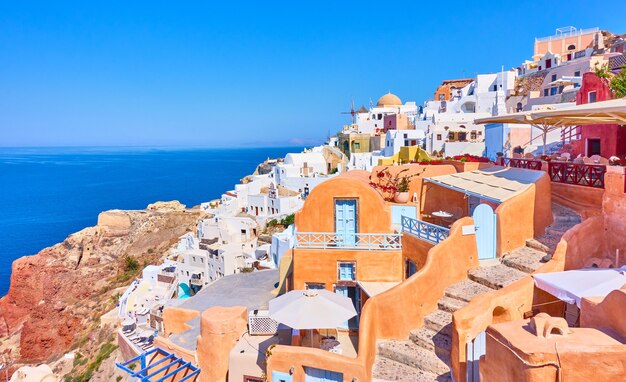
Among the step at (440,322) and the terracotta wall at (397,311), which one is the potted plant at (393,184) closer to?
the terracotta wall at (397,311)

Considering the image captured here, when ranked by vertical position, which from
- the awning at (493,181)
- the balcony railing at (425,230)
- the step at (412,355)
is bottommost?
the step at (412,355)

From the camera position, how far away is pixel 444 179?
16797mm

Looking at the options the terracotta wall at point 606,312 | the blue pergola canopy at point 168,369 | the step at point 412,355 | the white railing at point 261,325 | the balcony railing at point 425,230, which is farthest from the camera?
the balcony railing at point 425,230

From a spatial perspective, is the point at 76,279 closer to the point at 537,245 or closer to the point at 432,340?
the point at 432,340

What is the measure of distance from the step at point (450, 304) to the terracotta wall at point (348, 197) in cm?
379

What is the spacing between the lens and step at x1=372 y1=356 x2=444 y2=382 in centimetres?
979

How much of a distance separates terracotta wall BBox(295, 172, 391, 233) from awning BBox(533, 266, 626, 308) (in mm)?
6097

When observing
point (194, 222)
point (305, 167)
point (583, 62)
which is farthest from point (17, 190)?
point (583, 62)

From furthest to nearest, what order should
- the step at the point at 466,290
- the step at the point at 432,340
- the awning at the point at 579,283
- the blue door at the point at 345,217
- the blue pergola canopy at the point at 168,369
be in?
the blue door at the point at 345,217 < the blue pergola canopy at the point at 168,369 < the step at the point at 466,290 < the step at the point at 432,340 < the awning at the point at 579,283

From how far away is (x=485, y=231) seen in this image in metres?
12.6

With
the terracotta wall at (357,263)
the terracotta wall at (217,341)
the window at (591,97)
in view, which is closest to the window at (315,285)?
the terracotta wall at (357,263)

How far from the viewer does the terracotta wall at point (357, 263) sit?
46.5ft

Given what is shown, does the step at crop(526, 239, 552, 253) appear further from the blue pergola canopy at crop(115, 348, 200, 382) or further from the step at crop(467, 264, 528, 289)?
the blue pergola canopy at crop(115, 348, 200, 382)

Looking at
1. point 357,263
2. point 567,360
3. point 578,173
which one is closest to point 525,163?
point 578,173
